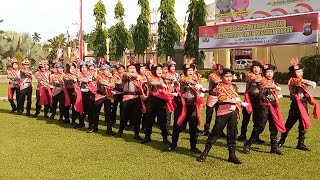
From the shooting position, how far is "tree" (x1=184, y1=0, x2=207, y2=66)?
1015 inches

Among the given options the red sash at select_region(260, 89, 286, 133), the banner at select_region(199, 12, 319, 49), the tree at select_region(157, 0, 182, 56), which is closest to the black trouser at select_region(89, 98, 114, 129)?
the red sash at select_region(260, 89, 286, 133)

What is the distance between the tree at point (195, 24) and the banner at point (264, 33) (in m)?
1.59

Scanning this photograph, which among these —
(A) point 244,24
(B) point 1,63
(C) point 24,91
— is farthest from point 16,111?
(B) point 1,63

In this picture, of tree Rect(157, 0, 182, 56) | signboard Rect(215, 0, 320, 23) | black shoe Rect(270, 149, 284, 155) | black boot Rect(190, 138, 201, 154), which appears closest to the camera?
black shoe Rect(270, 149, 284, 155)

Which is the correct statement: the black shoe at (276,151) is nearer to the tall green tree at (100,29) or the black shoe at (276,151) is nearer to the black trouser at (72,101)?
the black trouser at (72,101)

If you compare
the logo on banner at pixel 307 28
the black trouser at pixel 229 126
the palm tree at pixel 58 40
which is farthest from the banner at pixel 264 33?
the palm tree at pixel 58 40

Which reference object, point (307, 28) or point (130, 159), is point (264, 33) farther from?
point (130, 159)

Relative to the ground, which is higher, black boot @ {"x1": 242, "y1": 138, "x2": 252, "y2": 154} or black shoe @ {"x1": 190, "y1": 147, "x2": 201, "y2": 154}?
black boot @ {"x1": 242, "y1": 138, "x2": 252, "y2": 154}

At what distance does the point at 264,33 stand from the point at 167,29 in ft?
31.1

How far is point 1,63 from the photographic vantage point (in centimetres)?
3578

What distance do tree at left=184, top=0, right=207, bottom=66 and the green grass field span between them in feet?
59.0

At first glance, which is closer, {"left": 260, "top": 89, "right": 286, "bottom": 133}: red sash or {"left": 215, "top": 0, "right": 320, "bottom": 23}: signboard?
{"left": 260, "top": 89, "right": 286, "bottom": 133}: red sash

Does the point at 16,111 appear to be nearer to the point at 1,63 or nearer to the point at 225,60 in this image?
the point at 225,60

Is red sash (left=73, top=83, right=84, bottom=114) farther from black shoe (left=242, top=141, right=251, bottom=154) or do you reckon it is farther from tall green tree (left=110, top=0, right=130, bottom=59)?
tall green tree (left=110, top=0, right=130, bottom=59)
